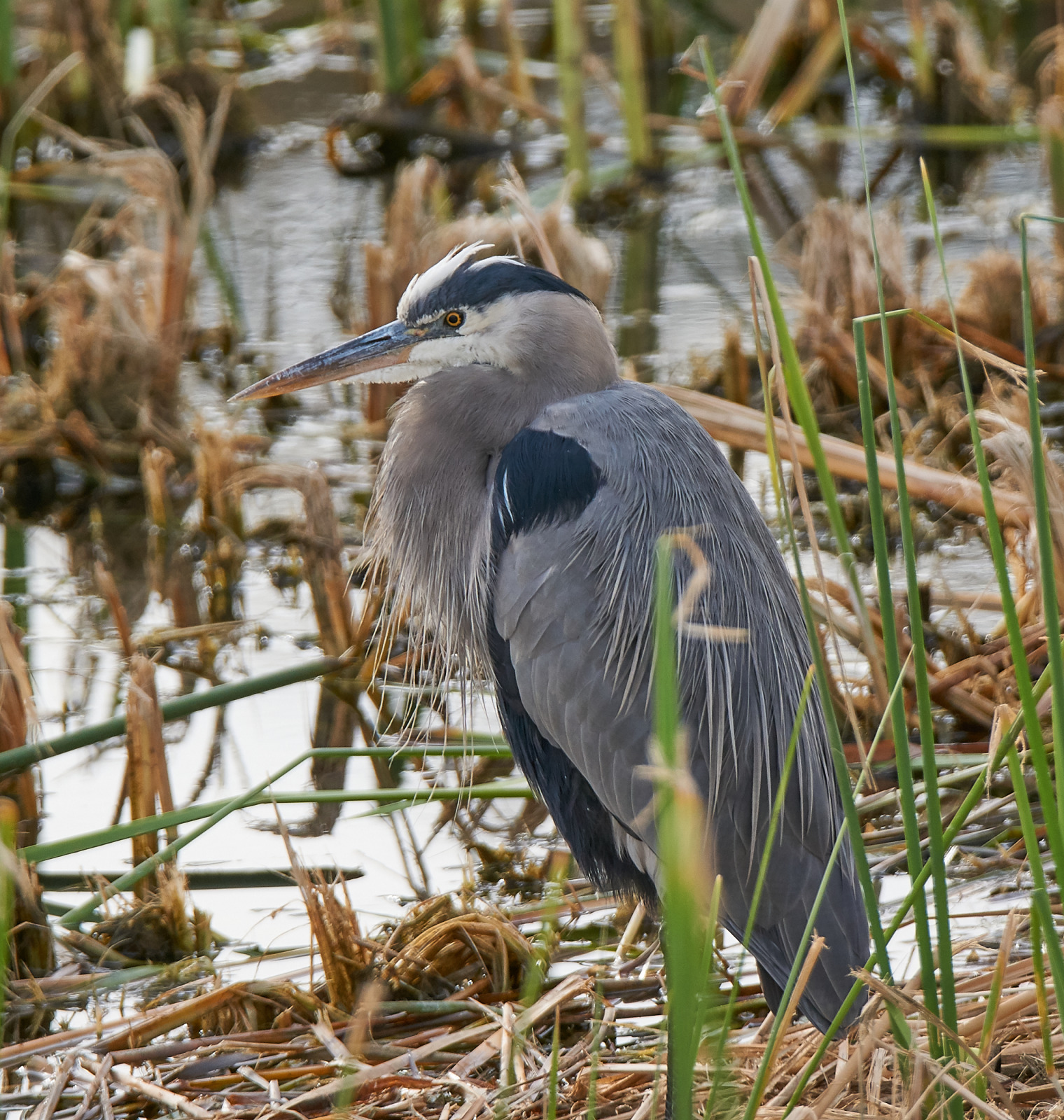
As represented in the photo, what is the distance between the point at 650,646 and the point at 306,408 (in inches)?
121

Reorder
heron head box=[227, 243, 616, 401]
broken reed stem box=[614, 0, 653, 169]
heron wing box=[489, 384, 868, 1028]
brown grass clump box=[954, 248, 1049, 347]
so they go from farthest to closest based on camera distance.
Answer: broken reed stem box=[614, 0, 653, 169] < brown grass clump box=[954, 248, 1049, 347] < heron head box=[227, 243, 616, 401] < heron wing box=[489, 384, 868, 1028]

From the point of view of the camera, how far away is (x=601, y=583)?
7.43 feet

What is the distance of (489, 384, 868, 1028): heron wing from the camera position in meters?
2.23

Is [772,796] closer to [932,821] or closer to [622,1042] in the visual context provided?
[622,1042]

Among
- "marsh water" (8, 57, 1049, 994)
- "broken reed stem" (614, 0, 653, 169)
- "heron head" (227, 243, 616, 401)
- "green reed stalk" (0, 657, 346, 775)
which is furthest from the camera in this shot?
"broken reed stem" (614, 0, 653, 169)

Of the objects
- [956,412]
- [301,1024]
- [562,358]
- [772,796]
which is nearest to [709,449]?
[562,358]

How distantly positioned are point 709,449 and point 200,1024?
123 cm

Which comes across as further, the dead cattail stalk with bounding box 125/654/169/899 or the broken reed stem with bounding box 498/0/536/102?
the broken reed stem with bounding box 498/0/536/102

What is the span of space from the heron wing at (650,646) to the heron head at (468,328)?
0.13 meters

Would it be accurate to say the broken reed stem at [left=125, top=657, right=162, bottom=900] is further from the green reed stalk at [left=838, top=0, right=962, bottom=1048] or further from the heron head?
the green reed stalk at [left=838, top=0, right=962, bottom=1048]

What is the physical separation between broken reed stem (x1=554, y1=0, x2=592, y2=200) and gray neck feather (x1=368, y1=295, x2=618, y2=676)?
3.64 m

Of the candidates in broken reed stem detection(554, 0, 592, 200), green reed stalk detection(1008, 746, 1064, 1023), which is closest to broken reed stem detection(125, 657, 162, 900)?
green reed stalk detection(1008, 746, 1064, 1023)

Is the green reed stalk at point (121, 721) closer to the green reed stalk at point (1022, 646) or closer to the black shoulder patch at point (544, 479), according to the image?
the black shoulder patch at point (544, 479)

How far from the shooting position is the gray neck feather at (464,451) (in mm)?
2404
